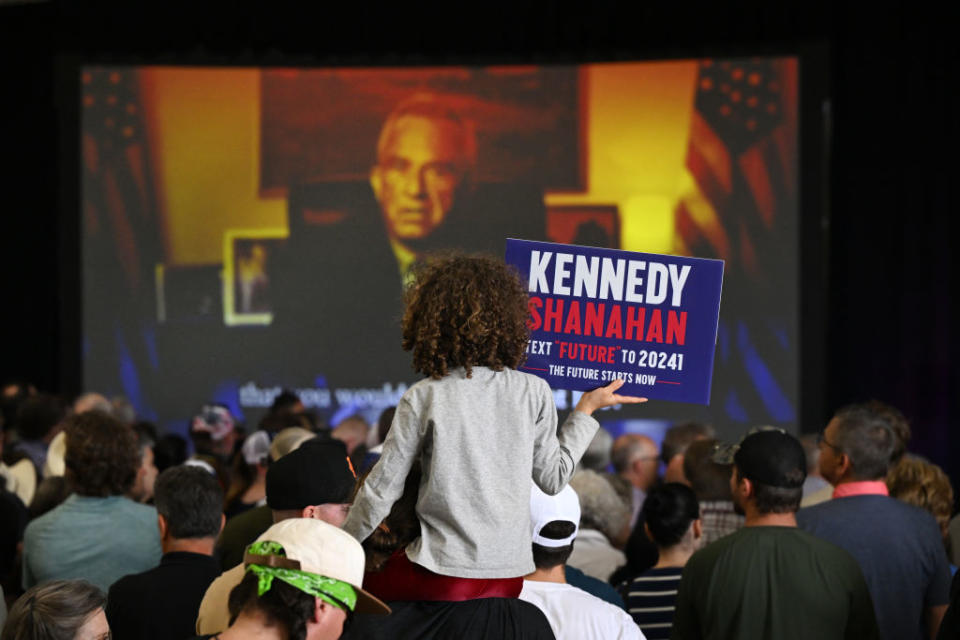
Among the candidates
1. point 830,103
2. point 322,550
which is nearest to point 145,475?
point 322,550

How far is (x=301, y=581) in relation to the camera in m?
1.76

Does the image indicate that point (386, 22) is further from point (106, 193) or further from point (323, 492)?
point (323, 492)

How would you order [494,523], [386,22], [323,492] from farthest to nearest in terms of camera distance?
[386,22] → [323,492] → [494,523]

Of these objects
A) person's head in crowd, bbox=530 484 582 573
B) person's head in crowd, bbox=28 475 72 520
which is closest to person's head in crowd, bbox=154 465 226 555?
person's head in crowd, bbox=530 484 582 573

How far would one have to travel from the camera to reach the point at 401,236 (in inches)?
369

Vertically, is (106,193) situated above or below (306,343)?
above

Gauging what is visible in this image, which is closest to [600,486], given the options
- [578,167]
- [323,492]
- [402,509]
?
[323,492]

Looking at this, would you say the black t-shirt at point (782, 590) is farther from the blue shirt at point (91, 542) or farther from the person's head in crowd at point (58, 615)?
the blue shirt at point (91, 542)

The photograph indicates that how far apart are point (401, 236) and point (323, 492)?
268 inches

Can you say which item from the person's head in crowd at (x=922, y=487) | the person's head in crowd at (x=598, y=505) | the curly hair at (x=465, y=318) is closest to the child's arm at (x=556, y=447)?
the curly hair at (x=465, y=318)

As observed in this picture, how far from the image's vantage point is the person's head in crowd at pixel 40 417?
216 inches

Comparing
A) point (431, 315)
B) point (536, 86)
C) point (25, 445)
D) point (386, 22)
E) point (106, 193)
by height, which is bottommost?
point (25, 445)

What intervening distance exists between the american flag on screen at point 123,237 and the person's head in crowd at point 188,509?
6636 mm

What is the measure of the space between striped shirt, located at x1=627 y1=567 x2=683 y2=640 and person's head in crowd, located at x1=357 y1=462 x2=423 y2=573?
1.31 m
